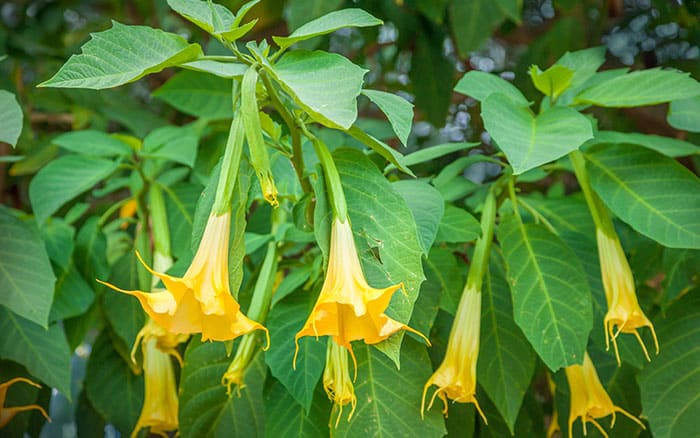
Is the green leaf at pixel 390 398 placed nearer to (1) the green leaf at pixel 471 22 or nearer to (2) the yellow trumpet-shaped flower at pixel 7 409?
(2) the yellow trumpet-shaped flower at pixel 7 409

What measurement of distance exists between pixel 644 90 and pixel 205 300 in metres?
0.51

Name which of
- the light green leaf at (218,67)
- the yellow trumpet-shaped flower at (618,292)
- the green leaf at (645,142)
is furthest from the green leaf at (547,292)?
the light green leaf at (218,67)

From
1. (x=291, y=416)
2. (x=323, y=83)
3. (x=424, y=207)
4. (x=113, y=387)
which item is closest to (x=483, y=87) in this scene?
(x=424, y=207)

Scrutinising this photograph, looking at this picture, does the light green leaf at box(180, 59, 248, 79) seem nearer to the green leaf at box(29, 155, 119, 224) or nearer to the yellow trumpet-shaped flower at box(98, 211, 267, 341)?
the yellow trumpet-shaped flower at box(98, 211, 267, 341)

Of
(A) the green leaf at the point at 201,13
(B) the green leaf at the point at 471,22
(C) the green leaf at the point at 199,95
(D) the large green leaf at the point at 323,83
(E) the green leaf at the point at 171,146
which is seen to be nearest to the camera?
(D) the large green leaf at the point at 323,83

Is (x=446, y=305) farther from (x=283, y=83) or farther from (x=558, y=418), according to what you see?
(x=283, y=83)

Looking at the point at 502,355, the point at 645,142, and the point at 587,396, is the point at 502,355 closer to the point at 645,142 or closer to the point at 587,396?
the point at 587,396

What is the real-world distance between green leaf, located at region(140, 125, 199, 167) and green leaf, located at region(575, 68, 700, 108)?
0.50 meters

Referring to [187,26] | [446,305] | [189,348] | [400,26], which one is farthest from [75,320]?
[187,26]

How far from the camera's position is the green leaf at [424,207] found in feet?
2.20

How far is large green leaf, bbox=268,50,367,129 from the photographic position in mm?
518

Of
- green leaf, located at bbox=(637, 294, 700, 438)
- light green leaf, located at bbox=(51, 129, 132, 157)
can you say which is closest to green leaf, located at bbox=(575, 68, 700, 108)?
green leaf, located at bbox=(637, 294, 700, 438)

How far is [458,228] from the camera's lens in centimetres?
79

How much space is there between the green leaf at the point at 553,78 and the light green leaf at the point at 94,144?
21.6 inches
